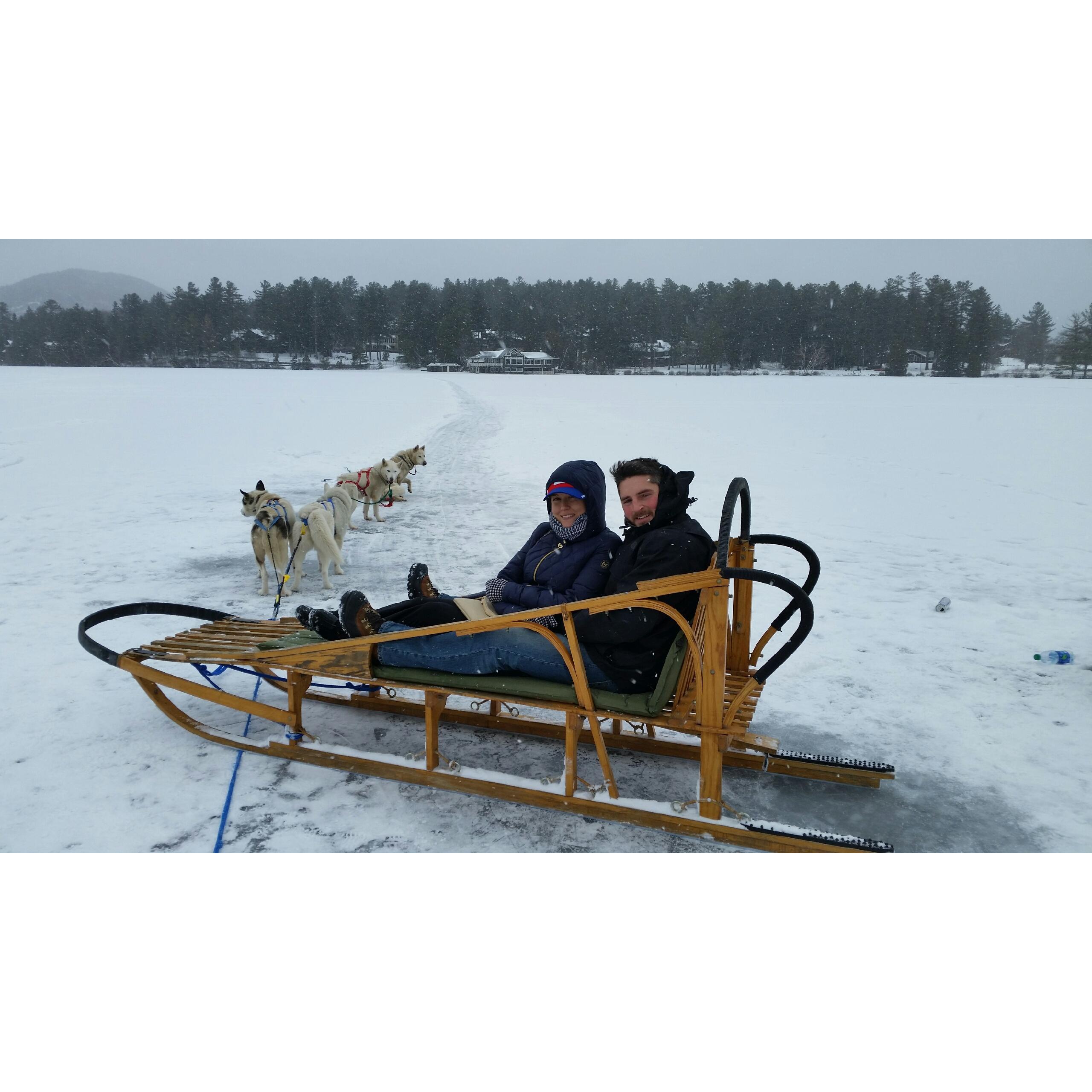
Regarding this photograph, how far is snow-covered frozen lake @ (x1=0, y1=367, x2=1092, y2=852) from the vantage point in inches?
120

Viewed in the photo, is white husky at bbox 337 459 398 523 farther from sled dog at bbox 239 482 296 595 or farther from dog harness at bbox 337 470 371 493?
sled dog at bbox 239 482 296 595

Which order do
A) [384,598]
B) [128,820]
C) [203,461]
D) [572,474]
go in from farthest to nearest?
[203,461] < [384,598] < [572,474] < [128,820]

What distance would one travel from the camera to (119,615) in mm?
3971

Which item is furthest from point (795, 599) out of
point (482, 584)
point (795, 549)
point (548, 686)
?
point (482, 584)

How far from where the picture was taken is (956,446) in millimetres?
17625

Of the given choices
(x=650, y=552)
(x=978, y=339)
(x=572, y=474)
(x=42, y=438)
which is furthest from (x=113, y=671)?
(x=978, y=339)

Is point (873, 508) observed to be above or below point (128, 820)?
above

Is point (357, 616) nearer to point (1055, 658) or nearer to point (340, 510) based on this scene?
point (340, 510)

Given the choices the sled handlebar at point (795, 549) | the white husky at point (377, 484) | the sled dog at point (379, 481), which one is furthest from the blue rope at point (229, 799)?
the sled dog at point (379, 481)

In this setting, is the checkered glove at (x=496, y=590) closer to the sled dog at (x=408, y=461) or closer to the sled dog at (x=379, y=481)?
the sled dog at (x=379, y=481)

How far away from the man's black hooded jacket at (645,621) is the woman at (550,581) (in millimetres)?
307

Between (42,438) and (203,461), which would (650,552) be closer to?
(203,461)

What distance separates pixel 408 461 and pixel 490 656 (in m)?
8.56

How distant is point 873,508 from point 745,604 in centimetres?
784
